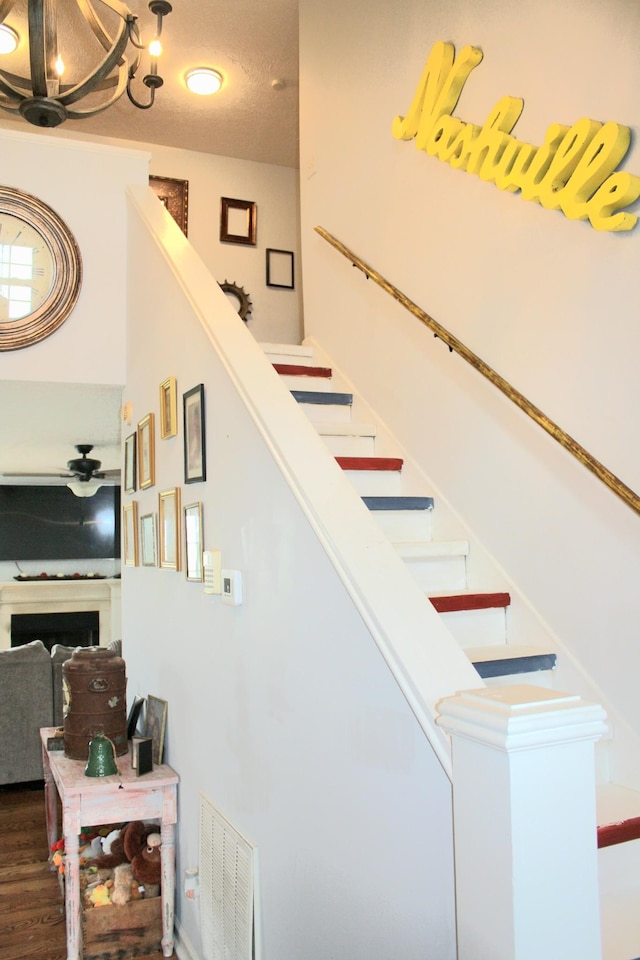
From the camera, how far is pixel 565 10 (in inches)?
97.9

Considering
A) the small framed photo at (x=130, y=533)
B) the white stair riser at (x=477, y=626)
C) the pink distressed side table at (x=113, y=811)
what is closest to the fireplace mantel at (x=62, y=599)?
the small framed photo at (x=130, y=533)

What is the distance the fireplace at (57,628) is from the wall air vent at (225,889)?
7.19 metres

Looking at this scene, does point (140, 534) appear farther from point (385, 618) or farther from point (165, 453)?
point (385, 618)

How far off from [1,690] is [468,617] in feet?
13.0

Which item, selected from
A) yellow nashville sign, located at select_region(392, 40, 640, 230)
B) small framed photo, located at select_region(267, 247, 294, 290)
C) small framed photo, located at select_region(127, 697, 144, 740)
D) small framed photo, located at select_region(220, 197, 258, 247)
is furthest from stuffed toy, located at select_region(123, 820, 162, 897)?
small framed photo, located at select_region(220, 197, 258, 247)

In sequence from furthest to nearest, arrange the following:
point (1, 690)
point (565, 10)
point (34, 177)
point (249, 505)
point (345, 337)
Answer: point (1, 690) → point (345, 337) → point (34, 177) → point (565, 10) → point (249, 505)

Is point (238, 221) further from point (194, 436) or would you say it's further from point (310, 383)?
point (194, 436)

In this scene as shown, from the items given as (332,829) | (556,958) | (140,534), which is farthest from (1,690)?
(556,958)

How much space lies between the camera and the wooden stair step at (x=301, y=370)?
155 inches

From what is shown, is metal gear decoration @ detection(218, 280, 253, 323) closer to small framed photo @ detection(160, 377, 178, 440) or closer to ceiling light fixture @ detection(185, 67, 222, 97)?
ceiling light fixture @ detection(185, 67, 222, 97)

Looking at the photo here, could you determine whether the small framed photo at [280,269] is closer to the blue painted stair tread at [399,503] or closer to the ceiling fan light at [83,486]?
the ceiling fan light at [83,486]

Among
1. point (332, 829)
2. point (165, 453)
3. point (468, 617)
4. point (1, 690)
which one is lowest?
point (1, 690)

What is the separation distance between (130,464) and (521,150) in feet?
7.83

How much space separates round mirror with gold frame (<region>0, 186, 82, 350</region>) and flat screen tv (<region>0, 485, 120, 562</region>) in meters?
6.12
